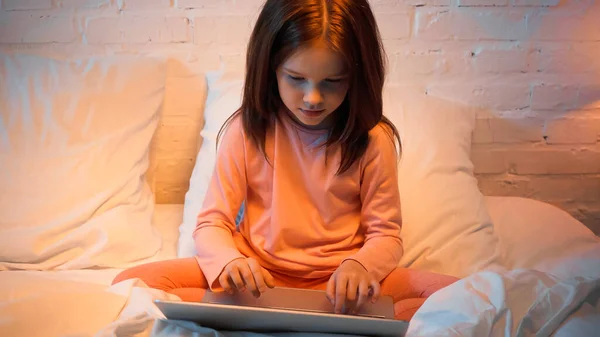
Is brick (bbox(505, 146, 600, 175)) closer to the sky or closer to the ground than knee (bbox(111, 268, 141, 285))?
closer to the sky

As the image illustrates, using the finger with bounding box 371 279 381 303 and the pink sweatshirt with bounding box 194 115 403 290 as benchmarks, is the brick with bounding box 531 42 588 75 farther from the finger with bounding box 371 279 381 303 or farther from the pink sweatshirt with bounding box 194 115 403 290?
the finger with bounding box 371 279 381 303

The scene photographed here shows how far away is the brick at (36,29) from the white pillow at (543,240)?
3.67ft

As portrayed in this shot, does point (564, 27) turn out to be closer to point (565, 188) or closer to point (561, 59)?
point (561, 59)

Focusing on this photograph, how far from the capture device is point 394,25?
5.11 ft

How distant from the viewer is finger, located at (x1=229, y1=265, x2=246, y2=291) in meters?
0.94

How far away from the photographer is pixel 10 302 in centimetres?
94

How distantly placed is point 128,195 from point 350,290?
2.07 ft

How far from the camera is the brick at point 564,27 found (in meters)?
1.57

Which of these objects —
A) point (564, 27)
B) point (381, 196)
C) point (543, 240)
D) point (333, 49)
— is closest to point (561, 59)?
point (564, 27)

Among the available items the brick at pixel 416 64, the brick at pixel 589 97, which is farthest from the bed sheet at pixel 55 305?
the brick at pixel 589 97

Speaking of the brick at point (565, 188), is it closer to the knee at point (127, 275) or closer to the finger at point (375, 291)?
the finger at point (375, 291)

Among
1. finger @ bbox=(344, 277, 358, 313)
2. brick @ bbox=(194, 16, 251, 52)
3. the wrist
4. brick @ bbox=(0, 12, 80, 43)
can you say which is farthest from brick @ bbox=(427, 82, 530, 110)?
brick @ bbox=(0, 12, 80, 43)

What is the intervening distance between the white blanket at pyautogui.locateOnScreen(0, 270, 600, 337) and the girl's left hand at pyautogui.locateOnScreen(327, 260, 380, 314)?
0.08 metres

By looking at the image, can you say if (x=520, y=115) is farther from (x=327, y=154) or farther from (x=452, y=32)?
(x=327, y=154)
